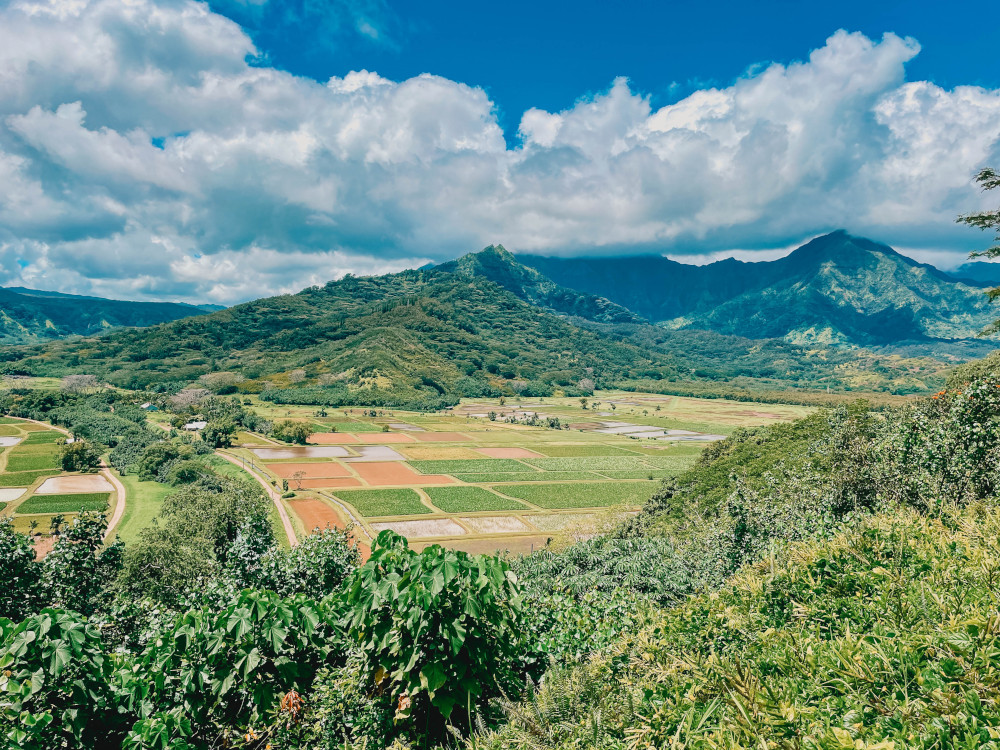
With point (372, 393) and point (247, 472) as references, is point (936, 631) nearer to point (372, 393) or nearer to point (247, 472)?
point (247, 472)

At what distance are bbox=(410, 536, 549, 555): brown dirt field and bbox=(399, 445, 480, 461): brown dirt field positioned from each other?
35.8 metres

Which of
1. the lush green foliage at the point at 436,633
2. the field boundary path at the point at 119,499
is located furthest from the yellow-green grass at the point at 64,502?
the lush green foliage at the point at 436,633

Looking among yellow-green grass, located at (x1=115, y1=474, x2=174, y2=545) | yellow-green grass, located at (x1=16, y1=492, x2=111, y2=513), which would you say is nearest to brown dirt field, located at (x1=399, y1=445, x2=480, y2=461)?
yellow-green grass, located at (x1=115, y1=474, x2=174, y2=545)

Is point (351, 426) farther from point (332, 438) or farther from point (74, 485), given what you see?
point (74, 485)

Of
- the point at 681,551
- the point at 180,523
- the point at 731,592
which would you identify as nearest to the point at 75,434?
the point at 180,523

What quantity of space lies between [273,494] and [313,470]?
42.8ft

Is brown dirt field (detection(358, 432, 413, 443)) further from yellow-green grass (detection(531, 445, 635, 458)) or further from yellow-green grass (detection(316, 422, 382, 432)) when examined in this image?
yellow-green grass (detection(531, 445, 635, 458))

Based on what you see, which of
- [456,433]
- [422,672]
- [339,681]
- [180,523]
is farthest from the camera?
[456,433]

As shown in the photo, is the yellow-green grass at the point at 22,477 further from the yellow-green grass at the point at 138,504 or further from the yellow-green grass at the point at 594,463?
the yellow-green grass at the point at 594,463

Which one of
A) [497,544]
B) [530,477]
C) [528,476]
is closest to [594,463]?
[528,476]

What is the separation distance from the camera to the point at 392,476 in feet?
223

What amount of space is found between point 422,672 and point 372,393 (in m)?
159

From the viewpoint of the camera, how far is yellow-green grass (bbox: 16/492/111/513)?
156ft

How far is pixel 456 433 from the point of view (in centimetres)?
10788
